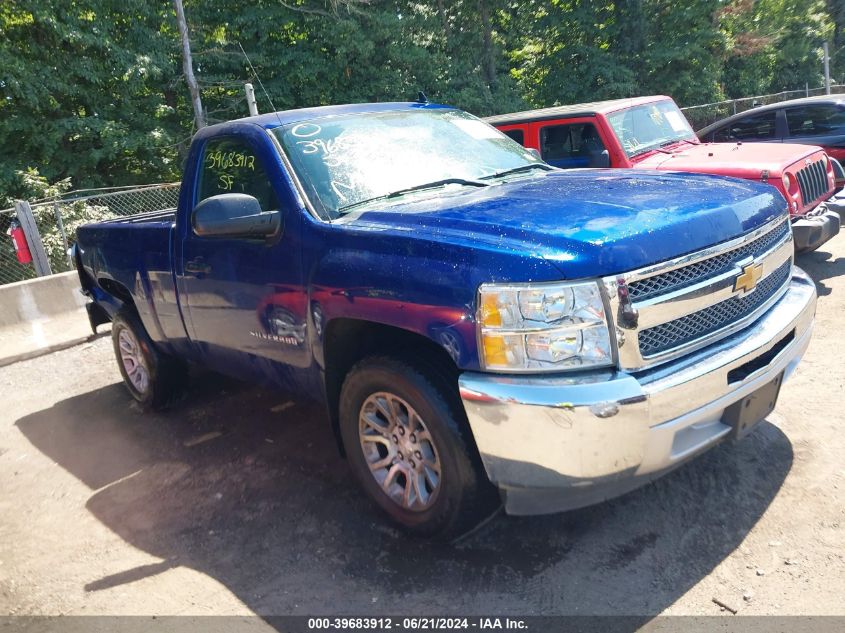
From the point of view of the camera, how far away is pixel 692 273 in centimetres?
288

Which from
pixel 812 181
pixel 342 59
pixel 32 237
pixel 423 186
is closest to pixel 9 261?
pixel 32 237

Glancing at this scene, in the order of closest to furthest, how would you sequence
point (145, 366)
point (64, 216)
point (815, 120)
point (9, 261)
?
1. point (145, 366)
2. point (9, 261)
3. point (815, 120)
4. point (64, 216)

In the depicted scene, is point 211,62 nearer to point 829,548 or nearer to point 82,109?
point 82,109

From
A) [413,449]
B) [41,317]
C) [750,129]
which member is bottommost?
[41,317]

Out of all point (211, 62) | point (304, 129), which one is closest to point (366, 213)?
point (304, 129)

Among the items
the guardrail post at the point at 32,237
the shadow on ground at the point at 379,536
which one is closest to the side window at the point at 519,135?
the shadow on ground at the point at 379,536

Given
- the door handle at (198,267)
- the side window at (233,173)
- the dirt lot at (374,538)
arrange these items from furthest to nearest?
the door handle at (198,267) < the side window at (233,173) < the dirt lot at (374,538)

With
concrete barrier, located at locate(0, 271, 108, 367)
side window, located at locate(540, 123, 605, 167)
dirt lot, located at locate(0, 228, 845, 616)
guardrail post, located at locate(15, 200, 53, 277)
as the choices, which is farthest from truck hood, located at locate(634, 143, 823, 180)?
guardrail post, located at locate(15, 200, 53, 277)

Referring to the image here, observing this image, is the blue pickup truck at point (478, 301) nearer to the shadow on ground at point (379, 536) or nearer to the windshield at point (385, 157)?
the windshield at point (385, 157)

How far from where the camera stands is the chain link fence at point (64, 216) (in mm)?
9453

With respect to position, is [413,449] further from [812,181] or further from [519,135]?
[519,135]

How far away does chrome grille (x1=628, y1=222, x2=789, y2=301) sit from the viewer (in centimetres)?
271

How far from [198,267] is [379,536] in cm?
191

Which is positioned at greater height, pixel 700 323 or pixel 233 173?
pixel 233 173
